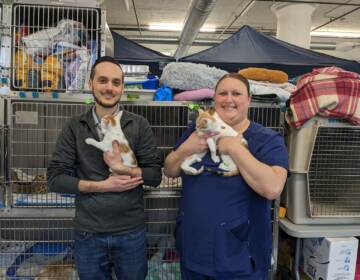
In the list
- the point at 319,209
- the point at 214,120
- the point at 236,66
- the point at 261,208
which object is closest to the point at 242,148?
the point at 214,120

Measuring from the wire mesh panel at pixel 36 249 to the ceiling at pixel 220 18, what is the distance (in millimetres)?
3878

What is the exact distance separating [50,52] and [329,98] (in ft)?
4.80

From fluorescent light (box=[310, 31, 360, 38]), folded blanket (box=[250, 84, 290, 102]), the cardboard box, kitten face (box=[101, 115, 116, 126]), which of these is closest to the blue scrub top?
kitten face (box=[101, 115, 116, 126])

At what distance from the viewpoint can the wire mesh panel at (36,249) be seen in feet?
6.35

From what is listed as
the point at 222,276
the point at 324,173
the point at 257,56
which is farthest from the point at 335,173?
the point at 257,56

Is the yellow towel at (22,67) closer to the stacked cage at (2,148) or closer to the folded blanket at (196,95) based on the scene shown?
the stacked cage at (2,148)

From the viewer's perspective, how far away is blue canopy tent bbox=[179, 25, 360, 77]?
12.7 feet

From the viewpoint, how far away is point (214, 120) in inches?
A: 53.3

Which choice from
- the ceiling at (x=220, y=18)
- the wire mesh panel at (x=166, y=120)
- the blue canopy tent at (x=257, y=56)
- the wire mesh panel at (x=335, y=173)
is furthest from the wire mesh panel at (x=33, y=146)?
the ceiling at (x=220, y=18)

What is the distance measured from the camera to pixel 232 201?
4.39 feet

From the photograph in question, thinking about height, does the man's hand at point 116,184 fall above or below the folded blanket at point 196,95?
below

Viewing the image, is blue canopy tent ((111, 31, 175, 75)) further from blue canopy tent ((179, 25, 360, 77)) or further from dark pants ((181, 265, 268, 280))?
dark pants ((181, 265, 268, 280))

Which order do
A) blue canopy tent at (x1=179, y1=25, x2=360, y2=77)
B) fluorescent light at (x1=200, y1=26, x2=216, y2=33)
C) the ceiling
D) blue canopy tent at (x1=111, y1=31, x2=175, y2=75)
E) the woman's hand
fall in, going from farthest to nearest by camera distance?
fluorescent light at (x1=200, y1=26, x2=216, y2=33) → the ceiling → blue canopy tent at (x1=111, y1=31, x2=175, y2=75) → blue canopy tent at (x1=179, y1=25, x2=360, y2=77) → the woman's hand

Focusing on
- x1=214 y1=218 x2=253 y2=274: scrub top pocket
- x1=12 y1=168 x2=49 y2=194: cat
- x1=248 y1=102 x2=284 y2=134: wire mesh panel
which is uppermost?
x1=248 y1=102 x2=284 y2=134: wire mesh panel
